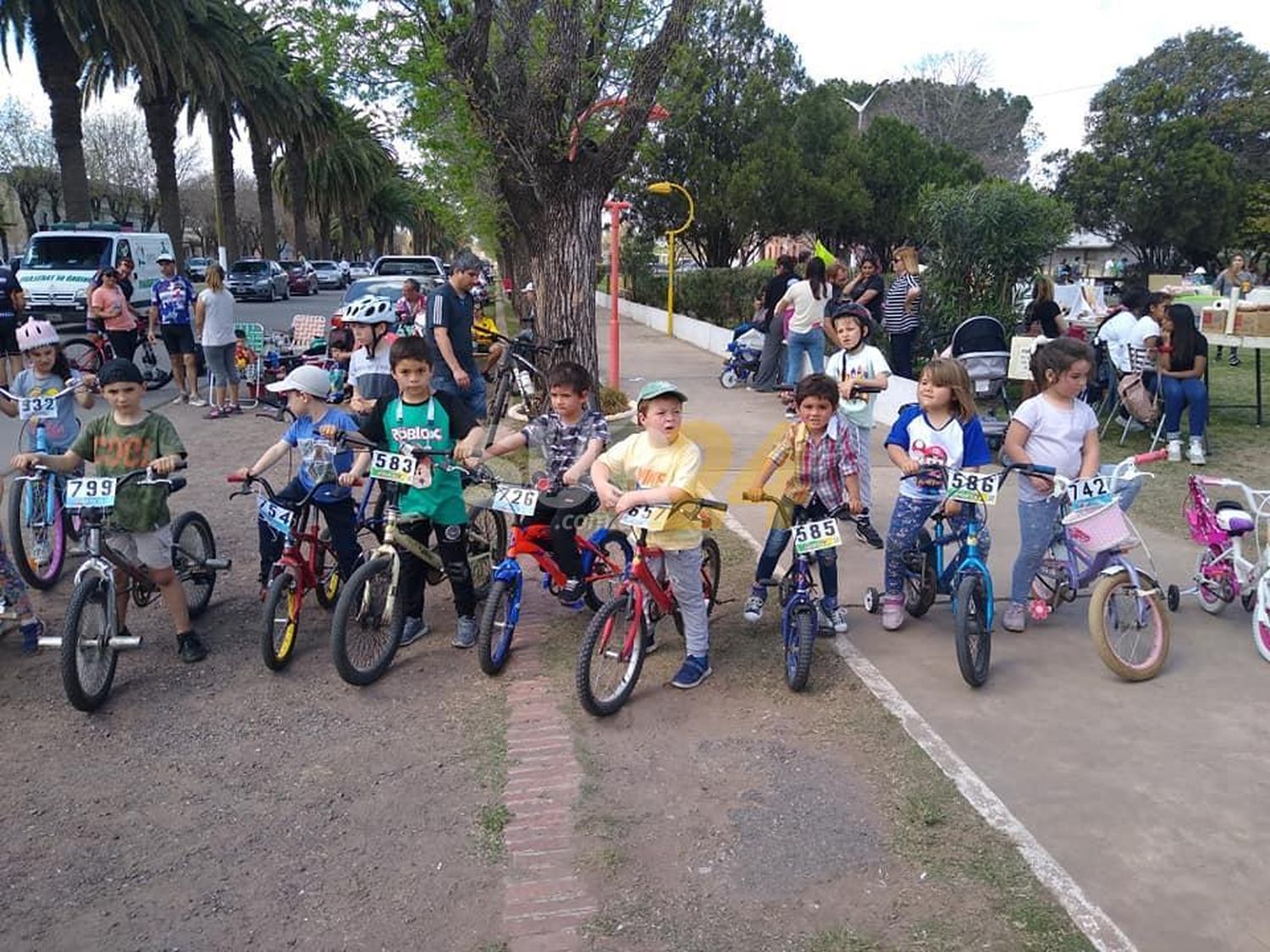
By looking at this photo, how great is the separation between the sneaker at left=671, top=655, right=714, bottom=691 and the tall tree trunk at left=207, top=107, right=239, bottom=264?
35.7 metres

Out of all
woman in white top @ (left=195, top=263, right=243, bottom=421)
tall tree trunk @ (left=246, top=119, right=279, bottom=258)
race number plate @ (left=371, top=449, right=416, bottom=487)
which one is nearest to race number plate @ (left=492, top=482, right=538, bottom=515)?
race number plate @ (left=371, top=449, right=416, bottom=487)

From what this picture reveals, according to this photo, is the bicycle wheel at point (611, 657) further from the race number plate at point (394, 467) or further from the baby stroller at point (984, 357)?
the baby stroller at point (984, 357)

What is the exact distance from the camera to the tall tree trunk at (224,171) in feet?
117

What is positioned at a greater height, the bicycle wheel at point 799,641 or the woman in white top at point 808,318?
the woman in white top at point 808,318

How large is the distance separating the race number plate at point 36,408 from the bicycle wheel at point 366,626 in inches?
108

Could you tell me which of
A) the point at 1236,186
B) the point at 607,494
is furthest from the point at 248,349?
the point at 1236,186

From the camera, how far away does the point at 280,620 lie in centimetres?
504

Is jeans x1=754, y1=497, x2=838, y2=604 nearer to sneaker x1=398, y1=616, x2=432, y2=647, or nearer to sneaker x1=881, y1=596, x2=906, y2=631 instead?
sneaker x1=881, y1=596, x2=906, y2=631

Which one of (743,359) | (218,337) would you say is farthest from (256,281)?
(743,359)

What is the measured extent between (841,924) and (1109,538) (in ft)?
8.53

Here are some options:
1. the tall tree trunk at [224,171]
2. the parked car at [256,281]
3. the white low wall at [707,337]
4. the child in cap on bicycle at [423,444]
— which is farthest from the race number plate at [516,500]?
the tall tree trunk at [224,171]

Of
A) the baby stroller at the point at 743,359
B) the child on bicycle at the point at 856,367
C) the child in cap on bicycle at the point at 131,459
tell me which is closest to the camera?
the child in cap on bicycle at the point at 131,459

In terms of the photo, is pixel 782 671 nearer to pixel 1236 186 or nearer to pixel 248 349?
pixel 248 349

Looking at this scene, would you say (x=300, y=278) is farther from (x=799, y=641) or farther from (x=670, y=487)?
(x=799, y=641)
